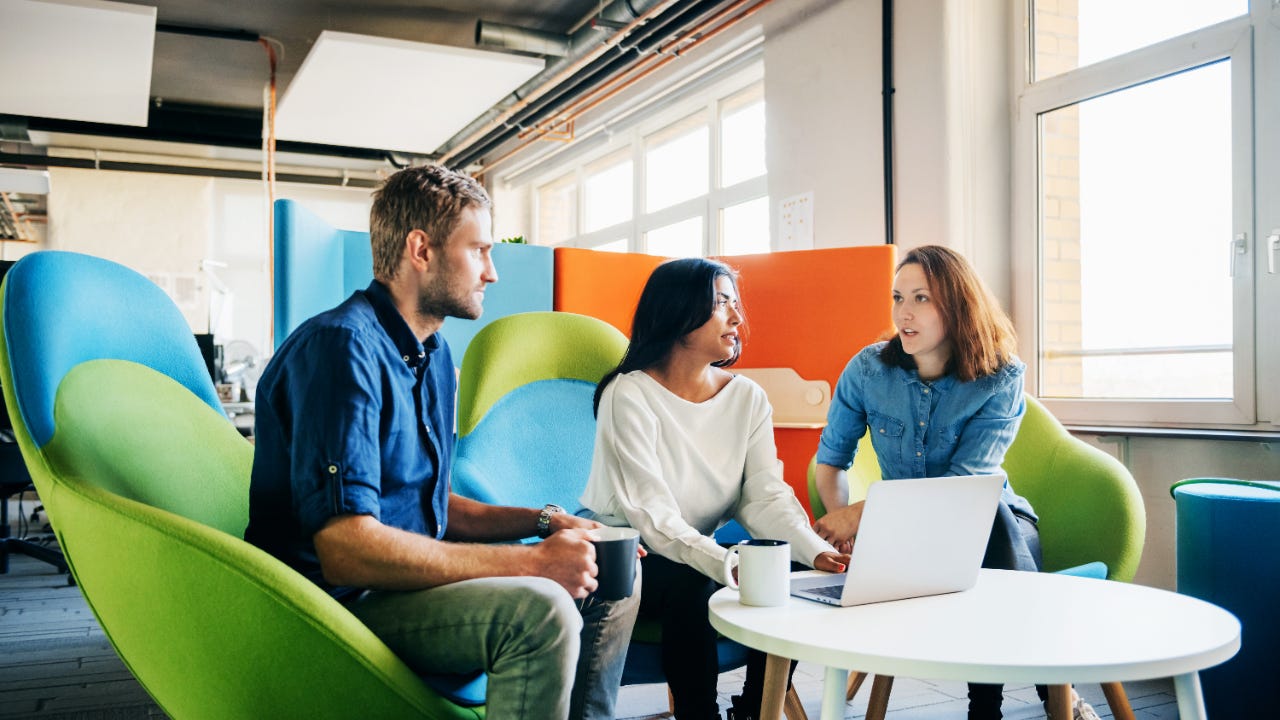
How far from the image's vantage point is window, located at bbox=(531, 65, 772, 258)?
6.07 metres

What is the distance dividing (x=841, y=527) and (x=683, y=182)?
506cm

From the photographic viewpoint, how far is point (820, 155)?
4.65 meters

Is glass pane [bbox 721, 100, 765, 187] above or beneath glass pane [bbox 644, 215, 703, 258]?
above

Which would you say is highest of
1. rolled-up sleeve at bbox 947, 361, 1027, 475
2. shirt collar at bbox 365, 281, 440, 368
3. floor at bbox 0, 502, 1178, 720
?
shirt collar at bbox 365, 281, 440, 368

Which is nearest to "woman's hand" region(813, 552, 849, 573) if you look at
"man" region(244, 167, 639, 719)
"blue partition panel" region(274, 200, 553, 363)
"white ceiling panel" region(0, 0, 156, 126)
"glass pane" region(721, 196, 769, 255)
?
"man" region(244, 167, 639, 719)

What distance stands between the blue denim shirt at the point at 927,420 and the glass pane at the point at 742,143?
3761mm

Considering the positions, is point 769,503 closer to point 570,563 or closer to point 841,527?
point 841,527

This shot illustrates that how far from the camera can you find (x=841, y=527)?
2.05 m

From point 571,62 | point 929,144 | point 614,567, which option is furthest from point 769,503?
point 571,62

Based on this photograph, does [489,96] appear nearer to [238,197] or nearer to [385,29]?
[385,29]

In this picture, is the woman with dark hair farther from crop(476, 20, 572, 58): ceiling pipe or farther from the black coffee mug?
crop(476, 20, 572, 58): ceiling pipe

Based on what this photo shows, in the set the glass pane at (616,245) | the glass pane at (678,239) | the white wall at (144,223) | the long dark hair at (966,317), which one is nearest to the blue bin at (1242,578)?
the long dark hair at (966,317)

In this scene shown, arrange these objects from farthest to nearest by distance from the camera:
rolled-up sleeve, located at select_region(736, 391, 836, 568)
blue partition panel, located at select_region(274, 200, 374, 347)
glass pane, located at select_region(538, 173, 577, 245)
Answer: glass pane, located at select_region(538, 173, 577, 245)
blue partition panel, located at select_region(274, 200, 374, 347)
rolled-up sleeve, located at select_region(736, 391, 836, 568)

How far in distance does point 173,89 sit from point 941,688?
26.5ft
